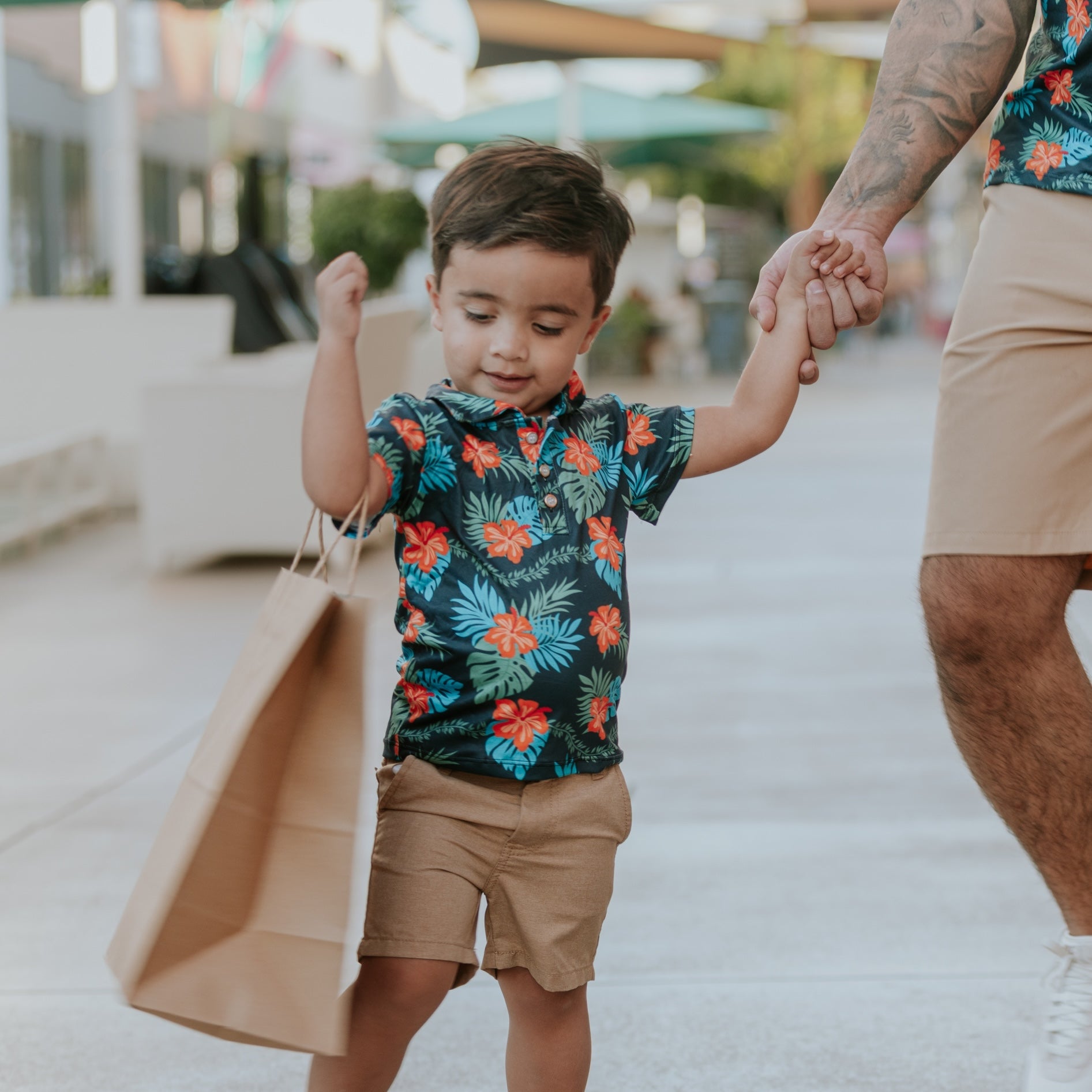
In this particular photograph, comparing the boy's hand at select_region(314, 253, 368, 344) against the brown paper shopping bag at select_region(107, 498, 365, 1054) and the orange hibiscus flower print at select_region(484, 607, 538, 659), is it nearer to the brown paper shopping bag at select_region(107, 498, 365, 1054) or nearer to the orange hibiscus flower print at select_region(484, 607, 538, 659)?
the brown paper shopping bag at select_region(107, 498, 365, 1054)

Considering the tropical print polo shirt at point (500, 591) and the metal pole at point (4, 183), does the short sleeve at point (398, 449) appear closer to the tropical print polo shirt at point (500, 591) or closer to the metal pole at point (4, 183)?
the tropical print polo shirt at point (500, 591)

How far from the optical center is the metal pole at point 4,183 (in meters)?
15.6

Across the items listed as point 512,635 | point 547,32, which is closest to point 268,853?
point 512,635

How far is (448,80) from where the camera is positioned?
35344 mm

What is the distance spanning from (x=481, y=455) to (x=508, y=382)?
3.5 inches

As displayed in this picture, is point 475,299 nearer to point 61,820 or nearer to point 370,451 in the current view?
point 370,451

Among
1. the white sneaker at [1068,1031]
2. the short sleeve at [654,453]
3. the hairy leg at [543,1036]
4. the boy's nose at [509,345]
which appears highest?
the boy's nose at [509,345]

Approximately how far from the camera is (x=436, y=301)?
1.89 metres

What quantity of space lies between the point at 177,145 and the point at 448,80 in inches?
637

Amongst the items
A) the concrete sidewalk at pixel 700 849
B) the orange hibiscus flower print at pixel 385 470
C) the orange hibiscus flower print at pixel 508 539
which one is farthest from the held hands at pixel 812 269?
the concrete sidewalk at pixel 700 849

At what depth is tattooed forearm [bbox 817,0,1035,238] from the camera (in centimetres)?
232

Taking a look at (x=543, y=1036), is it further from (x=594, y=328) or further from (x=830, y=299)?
(x=830, y=299)

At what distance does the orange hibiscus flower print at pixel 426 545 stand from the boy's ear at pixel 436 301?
0.77 ft

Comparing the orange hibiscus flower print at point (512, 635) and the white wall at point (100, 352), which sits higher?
the orange hibiscus flower print at point (512, 635)
